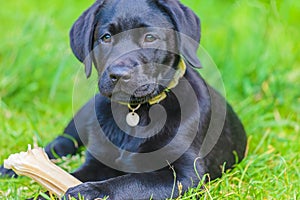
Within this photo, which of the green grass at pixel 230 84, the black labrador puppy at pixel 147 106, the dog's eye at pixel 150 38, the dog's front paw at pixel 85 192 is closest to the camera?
the dog's front paw at pixel 85 192

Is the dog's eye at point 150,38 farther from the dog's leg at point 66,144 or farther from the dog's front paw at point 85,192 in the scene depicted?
the dog's leg at point 66,144

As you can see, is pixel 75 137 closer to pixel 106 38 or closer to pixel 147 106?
pixel 147 106

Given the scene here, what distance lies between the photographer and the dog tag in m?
3.28

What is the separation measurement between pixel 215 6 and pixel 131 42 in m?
3.63

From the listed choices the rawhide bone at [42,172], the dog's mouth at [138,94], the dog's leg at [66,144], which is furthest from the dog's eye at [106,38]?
the dog's leg at [66,144]

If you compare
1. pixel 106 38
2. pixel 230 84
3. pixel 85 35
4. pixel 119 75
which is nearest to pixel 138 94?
pixel 119 75

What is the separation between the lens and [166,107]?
3.24 m

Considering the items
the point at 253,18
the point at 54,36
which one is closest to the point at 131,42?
the point at 54,36

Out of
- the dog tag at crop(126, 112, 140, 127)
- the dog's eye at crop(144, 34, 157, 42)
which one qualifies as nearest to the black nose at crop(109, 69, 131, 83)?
the dog's eye at crop(144, 34, 157, 42)

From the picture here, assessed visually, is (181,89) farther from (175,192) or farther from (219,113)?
(175,192)

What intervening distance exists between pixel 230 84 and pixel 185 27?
5.70ft

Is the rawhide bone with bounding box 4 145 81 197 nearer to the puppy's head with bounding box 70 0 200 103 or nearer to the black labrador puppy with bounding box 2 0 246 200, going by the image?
the black labrador puppy with bounding box 2 0 246 200

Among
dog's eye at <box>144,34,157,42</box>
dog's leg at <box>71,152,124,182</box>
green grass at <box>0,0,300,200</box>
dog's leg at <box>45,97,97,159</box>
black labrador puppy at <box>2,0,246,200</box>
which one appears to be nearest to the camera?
black labrador puppy at <box>2,0,246,200</box>

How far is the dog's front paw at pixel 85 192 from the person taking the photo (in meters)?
2.84
